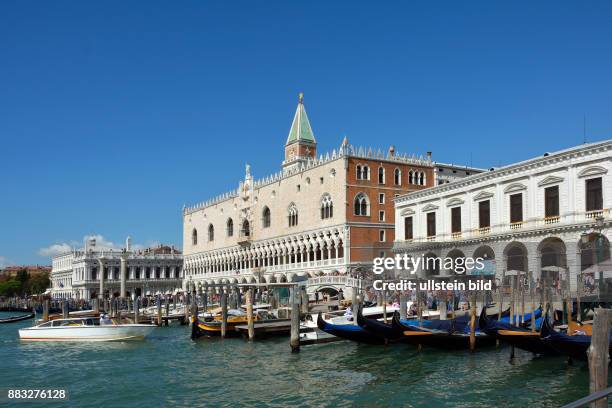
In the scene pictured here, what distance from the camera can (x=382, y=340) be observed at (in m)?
20.0

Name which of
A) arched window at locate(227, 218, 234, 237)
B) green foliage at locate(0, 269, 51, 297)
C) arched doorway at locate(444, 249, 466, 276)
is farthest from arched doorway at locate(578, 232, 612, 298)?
green foliage at locate(0, 269, 51, 297)

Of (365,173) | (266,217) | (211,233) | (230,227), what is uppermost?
(365,173)

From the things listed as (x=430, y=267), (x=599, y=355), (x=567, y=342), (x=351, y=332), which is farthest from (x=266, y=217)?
(x=599, y=355)

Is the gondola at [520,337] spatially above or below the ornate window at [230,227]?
below

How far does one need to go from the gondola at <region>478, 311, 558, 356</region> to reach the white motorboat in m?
12.8

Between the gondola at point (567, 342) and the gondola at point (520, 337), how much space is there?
55cm

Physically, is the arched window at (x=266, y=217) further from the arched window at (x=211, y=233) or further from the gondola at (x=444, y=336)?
the gondola at (x=444, y=336)

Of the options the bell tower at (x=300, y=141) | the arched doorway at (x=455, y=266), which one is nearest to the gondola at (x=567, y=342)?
the arched doorway at (x=455, y=266)

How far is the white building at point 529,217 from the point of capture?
936 inches

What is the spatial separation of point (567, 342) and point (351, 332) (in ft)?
23.4

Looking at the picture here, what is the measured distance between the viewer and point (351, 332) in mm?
20141

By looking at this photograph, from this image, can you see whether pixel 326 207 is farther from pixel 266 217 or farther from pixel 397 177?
pixel 266 217

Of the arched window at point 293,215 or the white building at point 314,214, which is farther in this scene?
the arched window at point 293,215

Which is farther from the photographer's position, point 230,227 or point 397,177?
point 230,227
